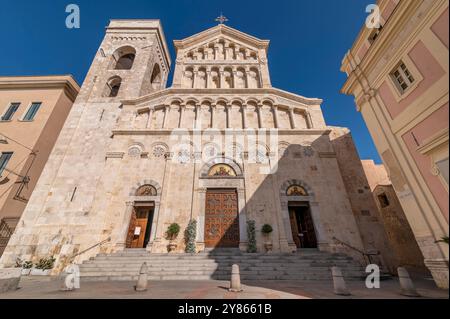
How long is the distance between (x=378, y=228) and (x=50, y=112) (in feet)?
87.9

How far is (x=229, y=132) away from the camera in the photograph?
1567 centimetres

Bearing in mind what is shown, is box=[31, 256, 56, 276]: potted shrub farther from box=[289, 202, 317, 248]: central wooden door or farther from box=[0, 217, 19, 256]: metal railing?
box=[289, 202, 317, 248]: central wooden door

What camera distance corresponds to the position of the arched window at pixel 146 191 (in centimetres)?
1353

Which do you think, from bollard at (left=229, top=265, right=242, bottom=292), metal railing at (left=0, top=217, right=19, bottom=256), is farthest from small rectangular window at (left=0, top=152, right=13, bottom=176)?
bollard at (left=229, top=265, right=242, bottom=292)

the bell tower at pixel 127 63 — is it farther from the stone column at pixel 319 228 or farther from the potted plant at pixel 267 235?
the stone column at pixel 319 228

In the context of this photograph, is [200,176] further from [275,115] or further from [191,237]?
[275,115]

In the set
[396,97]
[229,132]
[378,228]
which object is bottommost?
[378,228]

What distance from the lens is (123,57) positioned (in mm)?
24516

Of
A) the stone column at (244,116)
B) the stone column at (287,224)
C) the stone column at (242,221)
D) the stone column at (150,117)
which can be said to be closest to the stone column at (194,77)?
the stone column at (150,117)

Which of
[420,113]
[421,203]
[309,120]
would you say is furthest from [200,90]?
[421,203]

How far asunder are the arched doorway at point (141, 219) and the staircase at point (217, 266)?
5.85 feet

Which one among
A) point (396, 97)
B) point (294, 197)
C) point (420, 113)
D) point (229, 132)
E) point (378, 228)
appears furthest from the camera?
point (229, 132)

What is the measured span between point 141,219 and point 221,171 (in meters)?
6.90

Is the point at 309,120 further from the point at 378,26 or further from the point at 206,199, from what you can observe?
the point at 206,199
